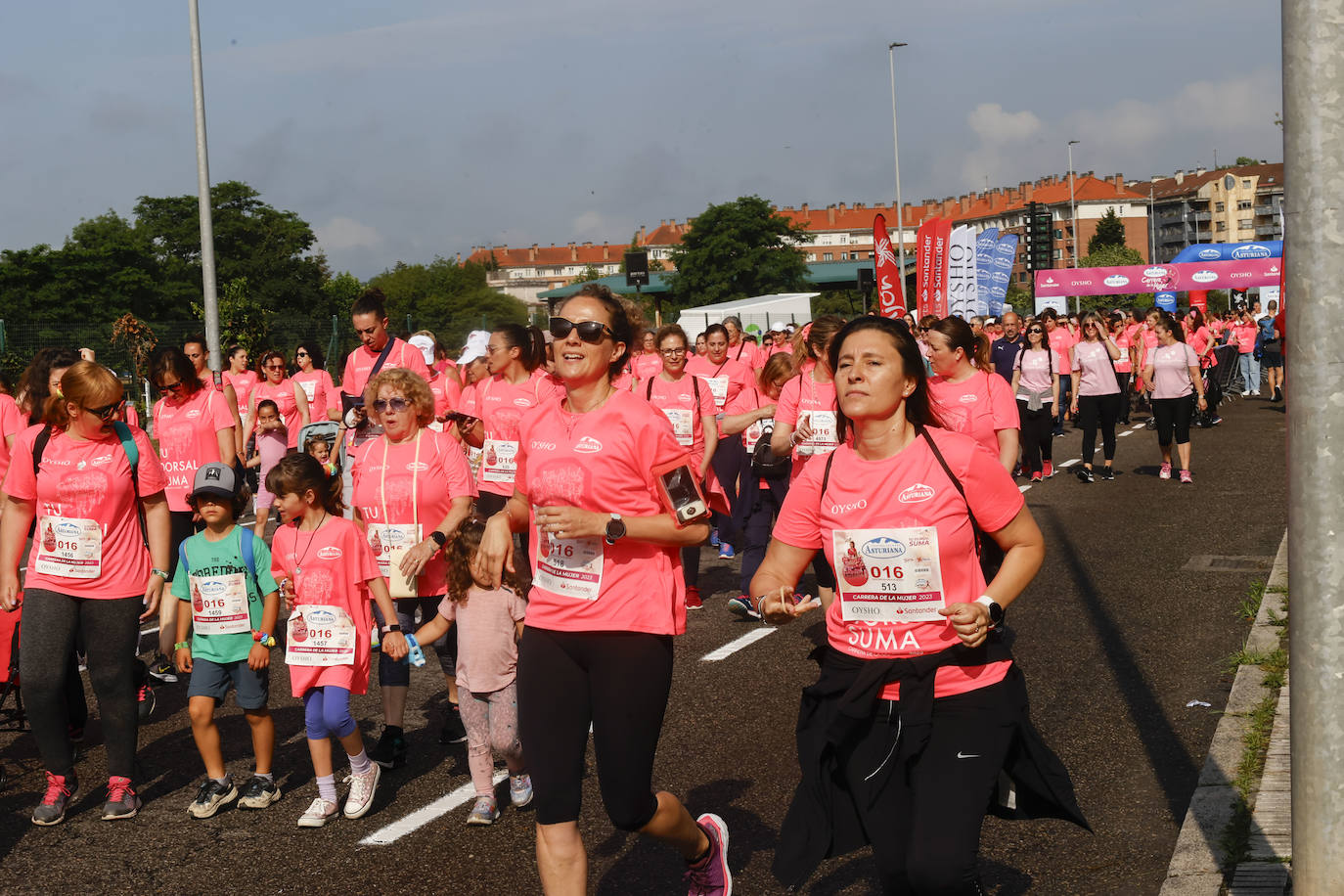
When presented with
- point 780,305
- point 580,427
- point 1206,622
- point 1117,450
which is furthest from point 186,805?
point 780,305

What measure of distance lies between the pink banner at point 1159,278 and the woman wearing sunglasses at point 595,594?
132 feet

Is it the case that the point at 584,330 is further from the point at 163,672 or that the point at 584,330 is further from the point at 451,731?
the point at 163,672

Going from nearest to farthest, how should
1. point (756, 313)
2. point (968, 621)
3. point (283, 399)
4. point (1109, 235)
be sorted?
point (968, 621) < point (283, 399) < point (756, 313) < point (1109, 235)

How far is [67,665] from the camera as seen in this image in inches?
233

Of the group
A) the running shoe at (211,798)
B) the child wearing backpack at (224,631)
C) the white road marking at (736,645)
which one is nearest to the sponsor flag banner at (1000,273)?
the white road marking at (736,645)

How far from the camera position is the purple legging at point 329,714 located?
216 inches

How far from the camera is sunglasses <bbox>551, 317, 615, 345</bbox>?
162 inches

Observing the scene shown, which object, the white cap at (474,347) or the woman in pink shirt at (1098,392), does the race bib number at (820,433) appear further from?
the woman in pink shirt at (1098,392)

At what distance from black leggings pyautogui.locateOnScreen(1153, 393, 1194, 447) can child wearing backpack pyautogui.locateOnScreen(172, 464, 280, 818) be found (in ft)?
39.8

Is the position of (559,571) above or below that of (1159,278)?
below

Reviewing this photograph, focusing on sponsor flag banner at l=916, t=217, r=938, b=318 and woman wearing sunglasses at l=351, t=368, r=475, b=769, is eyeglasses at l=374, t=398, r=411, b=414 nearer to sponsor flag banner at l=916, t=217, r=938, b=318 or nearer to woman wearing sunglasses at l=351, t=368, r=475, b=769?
woman wearing sunglasses at l=351, t=368, r=475, b=769

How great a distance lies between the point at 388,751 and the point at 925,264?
23.3m

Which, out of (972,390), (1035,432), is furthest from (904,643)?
(1035,432)

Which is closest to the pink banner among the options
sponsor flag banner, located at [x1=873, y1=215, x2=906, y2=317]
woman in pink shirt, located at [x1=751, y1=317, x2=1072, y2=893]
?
sponsor flag banner, located at [x1=873, y1=215, x2=906, y2=317]
